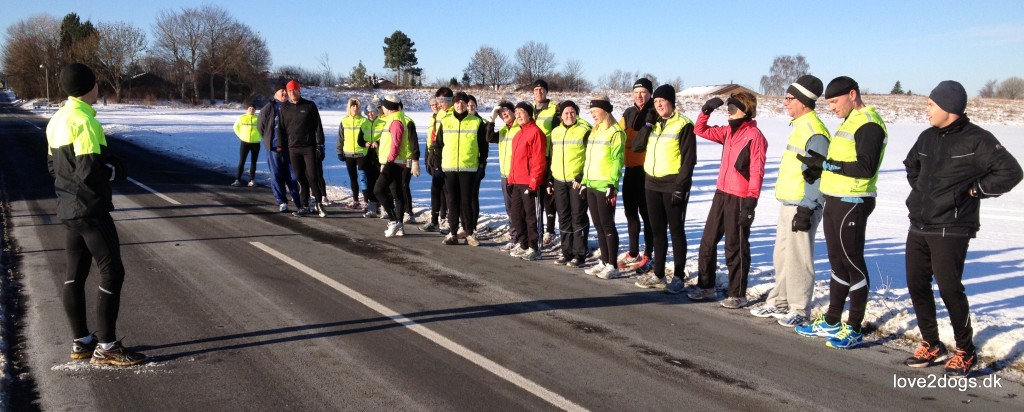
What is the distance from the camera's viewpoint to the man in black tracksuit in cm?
1151

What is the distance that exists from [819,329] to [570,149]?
3614 millimetres

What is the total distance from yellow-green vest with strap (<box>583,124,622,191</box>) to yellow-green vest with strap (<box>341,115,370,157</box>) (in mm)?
5227

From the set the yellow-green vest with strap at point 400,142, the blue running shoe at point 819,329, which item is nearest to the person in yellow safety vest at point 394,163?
the yellow-green vest with strap at point 400,142

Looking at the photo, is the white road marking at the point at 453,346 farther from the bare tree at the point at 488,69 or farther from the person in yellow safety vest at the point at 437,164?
the bare tree at the point at 488,69

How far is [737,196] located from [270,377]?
448 cm

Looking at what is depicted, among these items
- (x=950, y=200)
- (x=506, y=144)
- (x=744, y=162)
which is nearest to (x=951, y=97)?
(x=950, y=200)

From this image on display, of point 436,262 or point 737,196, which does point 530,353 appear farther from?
point 436,262

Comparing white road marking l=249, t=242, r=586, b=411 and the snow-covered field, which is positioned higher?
the snow-covered field

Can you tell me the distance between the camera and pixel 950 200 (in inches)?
192

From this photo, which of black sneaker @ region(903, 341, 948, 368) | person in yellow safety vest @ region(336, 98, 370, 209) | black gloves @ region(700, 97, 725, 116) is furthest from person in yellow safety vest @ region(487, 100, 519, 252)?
black sneaker @ region(903, 341, 948, 368)

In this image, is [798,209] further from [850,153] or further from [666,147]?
[666,147]

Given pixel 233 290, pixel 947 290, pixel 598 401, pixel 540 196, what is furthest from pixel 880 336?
pixel 233 290

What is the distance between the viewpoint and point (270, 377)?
187 inches

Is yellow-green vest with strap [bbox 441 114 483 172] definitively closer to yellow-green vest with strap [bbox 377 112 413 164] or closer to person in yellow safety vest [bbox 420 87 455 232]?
person in yellow safety vest [bbox 420 87 455 232]
